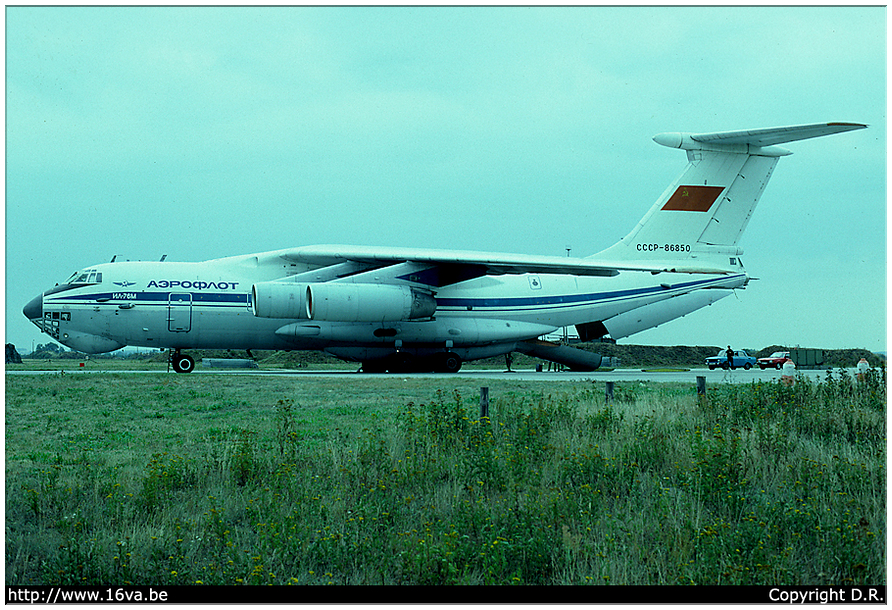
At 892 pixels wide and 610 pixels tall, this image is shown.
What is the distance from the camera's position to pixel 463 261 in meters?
18.5

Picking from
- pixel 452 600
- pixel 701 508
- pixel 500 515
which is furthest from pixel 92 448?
pixel 701 508

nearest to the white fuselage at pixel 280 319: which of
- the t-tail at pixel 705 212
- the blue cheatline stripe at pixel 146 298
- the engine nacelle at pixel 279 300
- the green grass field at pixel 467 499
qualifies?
the blue cheatline stripe at pixel 146 298

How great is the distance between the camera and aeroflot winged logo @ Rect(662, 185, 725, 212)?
2128 centimetres

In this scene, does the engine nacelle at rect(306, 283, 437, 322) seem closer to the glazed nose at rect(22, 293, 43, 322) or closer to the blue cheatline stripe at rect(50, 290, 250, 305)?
the blue cheatline stripe at rect(50, 290, 250, 305)

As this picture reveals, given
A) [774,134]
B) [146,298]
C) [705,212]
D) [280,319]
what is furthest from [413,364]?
[774,134]

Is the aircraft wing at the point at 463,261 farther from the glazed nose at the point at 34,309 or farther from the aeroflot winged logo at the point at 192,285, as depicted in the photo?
the glazed nose at the point at 34,309

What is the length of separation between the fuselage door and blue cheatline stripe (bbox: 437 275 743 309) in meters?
5.97

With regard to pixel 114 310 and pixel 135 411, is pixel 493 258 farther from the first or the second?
pixel 135 411

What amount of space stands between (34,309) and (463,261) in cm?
995

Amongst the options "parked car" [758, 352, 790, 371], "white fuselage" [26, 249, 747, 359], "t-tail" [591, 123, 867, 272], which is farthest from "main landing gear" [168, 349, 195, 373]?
"parked car" [758, 352, 790, 371]

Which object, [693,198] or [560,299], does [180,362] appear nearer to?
[560,299]

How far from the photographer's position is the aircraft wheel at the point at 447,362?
20500 millimetres

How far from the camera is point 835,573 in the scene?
481 centimetres

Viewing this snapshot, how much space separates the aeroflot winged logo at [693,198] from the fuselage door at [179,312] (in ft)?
41.4
